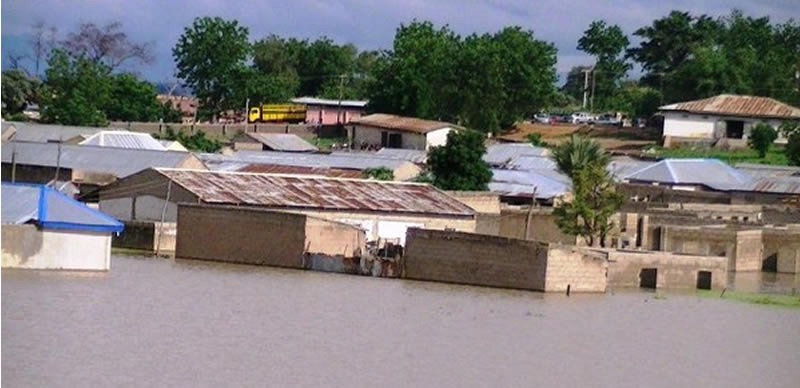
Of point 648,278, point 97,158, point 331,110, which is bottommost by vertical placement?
point 648,278

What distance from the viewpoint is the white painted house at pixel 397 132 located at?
166ft

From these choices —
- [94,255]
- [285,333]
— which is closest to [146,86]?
[94,255]

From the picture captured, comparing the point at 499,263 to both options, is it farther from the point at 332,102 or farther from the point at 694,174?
the point at 332,102

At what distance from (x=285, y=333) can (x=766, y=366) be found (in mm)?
5070

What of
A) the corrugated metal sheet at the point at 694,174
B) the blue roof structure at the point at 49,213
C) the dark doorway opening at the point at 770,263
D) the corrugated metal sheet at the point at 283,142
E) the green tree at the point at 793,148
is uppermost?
the green tree at the point at 793,148

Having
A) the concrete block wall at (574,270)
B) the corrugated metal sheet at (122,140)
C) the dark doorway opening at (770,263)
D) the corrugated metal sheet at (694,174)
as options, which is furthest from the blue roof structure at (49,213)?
the corrugated metal sheet at (694,174)

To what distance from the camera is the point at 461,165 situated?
126 feet

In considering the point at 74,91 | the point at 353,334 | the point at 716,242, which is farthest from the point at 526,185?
the point at 353,334

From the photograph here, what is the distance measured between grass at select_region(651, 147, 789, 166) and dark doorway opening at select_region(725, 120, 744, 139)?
4.16 ft

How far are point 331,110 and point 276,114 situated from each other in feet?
10.7

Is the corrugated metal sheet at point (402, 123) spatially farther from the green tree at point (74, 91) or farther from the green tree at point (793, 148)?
the green tree at point (793, 148)

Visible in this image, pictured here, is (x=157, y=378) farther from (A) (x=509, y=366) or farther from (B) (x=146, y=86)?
(B) (x=146, y=86)

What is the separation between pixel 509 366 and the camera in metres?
18.6

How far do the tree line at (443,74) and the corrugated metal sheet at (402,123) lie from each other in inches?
92.5
